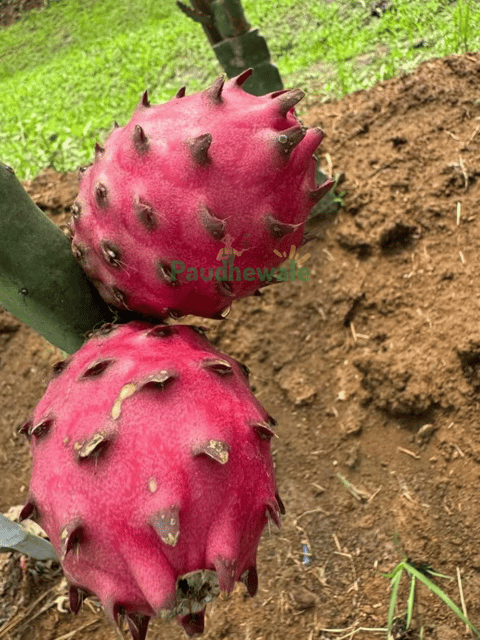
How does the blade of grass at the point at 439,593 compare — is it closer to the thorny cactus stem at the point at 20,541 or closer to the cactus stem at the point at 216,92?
the thorny cactus stem at the point at 20,541

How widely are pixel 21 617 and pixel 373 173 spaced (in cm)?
179

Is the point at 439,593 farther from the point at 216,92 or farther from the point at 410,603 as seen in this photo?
the point at 216,92

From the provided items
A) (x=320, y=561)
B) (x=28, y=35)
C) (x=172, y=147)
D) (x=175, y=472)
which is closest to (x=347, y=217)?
(x=320, y=561)

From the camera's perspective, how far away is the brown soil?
171cm

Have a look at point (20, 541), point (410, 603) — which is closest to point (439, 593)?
point (410, 603)

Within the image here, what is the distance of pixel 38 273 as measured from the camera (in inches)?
44.3

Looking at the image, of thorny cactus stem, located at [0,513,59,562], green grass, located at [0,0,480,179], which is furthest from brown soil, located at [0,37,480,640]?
green grass, located at [0,0,480,179]

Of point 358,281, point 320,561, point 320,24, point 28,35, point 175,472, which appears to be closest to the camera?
point 175,472

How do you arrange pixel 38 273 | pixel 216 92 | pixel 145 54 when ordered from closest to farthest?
1. pixel 216 92
2. pixel 38 273
3. pixel 145 54

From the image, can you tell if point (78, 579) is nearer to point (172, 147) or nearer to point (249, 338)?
point (172, 147)

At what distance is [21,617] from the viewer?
180 cm

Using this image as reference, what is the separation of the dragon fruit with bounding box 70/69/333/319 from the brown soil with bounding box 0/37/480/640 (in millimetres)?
930

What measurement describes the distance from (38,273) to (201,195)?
0.36m

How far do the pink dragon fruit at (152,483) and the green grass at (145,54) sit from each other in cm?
222
